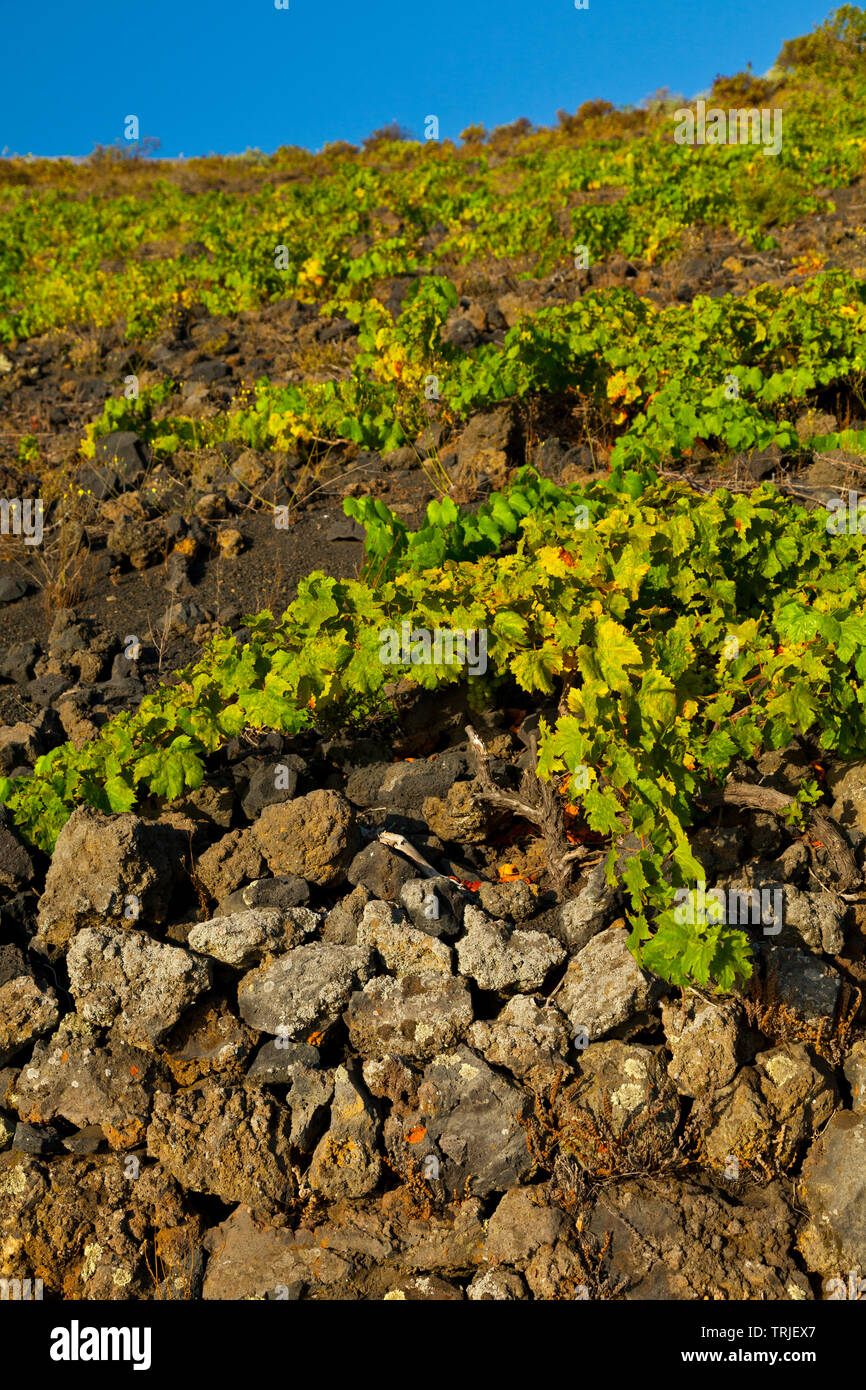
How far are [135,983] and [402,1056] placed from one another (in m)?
0.86

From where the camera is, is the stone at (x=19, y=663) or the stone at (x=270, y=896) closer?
the stone at (x=270, y=896)

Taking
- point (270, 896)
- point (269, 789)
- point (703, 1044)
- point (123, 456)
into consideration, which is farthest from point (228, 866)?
point (123, 456)

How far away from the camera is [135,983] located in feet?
10.3

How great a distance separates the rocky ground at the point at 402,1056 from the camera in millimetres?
2686

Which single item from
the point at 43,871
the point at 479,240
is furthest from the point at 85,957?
the point at 479,240

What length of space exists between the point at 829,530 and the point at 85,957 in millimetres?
3151

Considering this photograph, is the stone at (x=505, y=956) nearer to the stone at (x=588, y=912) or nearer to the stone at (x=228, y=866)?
the stone at (x=588, y=912)

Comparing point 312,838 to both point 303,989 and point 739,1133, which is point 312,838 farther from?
point 739,1133

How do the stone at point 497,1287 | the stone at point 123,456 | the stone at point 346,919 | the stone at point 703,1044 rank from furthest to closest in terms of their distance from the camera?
1. the stone at point 123,456
2. the stone at point 346,919
3. the stone at point 703,1044
4. the stone at point 497,1287

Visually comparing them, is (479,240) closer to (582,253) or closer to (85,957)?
(582,253)

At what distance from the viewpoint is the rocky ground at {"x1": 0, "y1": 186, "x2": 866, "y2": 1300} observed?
8.81 feet

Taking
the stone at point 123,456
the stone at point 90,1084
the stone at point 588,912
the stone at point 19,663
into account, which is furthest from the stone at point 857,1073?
the stone at point 123,456

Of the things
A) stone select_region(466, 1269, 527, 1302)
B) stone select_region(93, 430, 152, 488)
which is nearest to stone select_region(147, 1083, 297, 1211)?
stone select_region(466, 1269, 527, 1302)

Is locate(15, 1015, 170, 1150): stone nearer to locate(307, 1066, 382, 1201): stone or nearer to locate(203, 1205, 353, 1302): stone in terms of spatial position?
locate(203, 1205, 353, 1302): stone
